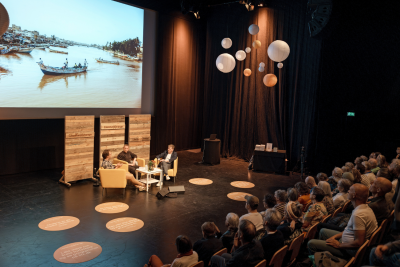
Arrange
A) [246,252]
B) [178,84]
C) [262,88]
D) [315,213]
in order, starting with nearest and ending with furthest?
[246,252] → [315,213] → [262,88] → [178,84]

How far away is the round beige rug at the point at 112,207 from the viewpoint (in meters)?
5.64

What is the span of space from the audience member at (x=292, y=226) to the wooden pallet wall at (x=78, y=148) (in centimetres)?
537

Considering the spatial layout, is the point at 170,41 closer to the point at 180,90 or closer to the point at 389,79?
the point at 180,90

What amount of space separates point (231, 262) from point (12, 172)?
22.6 ft

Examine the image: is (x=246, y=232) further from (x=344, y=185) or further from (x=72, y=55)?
(x=72, y=55)

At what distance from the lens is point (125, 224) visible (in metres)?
5.05

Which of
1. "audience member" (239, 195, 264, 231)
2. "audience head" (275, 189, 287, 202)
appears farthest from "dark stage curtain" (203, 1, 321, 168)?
"audience member" (239, 195, 264, 231)

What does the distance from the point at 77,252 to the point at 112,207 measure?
175cm

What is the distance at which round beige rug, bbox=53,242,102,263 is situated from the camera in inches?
153

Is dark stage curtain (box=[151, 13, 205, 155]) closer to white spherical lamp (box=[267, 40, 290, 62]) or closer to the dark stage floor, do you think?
the dark stage floor

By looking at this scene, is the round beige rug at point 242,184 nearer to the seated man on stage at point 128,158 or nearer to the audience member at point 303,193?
the seated man on stage at point 128,158

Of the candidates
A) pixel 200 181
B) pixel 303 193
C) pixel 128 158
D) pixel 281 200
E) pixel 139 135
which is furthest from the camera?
pixel 139 135

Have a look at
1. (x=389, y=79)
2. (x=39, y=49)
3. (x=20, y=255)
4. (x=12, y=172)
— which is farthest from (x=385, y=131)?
(x=12, y=172)

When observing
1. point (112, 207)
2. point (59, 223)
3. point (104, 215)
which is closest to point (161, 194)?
point (112, 207)
